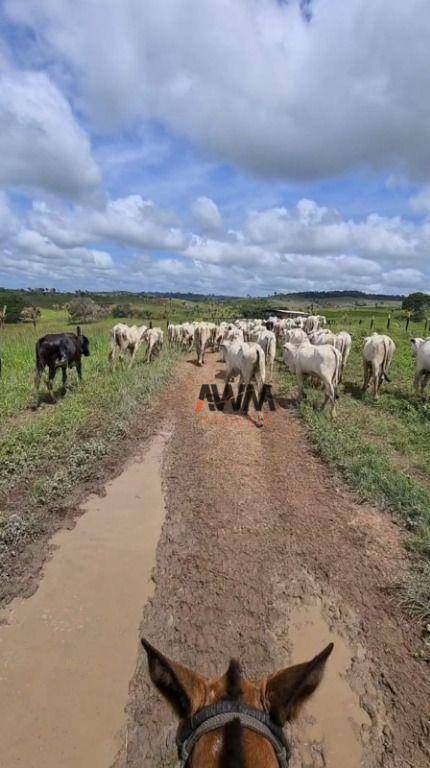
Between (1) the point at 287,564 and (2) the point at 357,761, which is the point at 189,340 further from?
(2) the point at 357,761

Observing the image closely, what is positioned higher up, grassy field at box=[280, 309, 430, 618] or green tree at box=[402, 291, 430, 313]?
green tree at box=[402, 291, 430, 313]

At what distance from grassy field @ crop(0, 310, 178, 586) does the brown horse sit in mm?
3418

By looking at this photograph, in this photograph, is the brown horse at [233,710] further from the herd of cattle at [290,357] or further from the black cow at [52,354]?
the black cow at [52,354]

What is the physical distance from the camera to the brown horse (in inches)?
51.9

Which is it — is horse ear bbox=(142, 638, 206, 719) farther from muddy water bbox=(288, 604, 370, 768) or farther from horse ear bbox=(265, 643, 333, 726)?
muddy water bbox=(288, 604, 370, 768)

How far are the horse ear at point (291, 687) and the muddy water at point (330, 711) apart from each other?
5.35ft

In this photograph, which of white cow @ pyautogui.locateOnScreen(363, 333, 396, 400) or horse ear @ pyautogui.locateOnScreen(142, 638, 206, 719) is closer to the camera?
horse ear @ pyautogui.locateOnScreen(142, 638, 206, 719)

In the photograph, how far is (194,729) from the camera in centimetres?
143

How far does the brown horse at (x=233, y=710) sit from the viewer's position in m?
1.32

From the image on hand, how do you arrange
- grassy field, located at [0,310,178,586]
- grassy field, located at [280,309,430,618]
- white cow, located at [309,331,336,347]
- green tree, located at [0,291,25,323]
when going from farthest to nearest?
1. green tree, located at [0,291,25,323]
2. white cow, located at [309,331,336,347]
3. grassy field, located at [0,310,178,586]
4. grassy field, located at [280,309,430,618]

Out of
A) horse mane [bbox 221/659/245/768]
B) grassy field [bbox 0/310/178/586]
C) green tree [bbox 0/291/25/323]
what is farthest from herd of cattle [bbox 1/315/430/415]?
green tree [bbox 0/291/25/323]

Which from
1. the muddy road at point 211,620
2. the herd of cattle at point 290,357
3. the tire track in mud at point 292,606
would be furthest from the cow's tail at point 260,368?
the muddy road at point 211,620

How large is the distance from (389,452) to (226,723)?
7.29 m

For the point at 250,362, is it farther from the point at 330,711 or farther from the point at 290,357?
the point at 330,711
